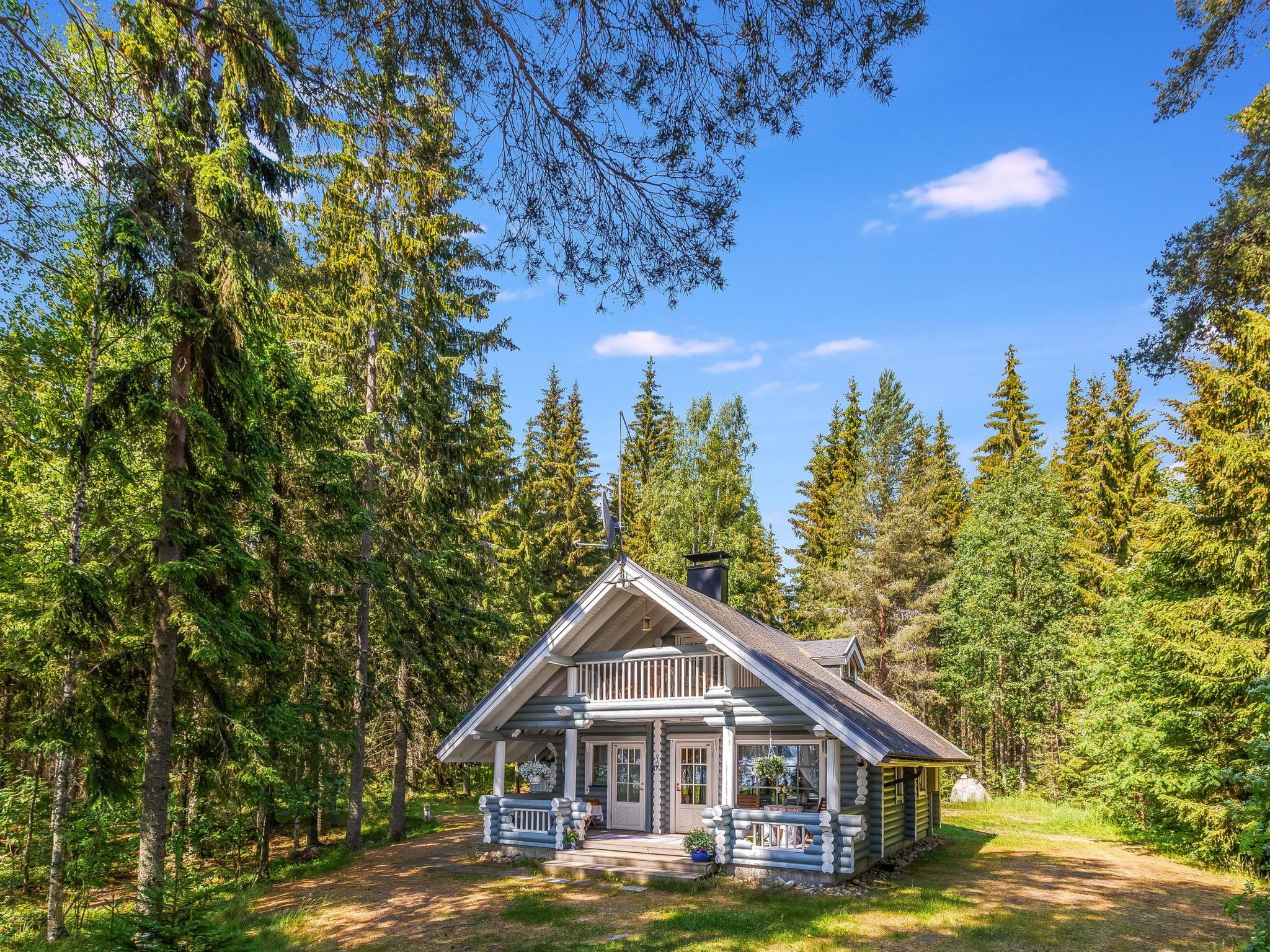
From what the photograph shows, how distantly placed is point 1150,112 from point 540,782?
15.4 m

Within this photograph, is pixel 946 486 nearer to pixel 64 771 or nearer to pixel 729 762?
pixel 729 762

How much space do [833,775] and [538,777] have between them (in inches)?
280

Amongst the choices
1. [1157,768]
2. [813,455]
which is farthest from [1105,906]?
[813,455]

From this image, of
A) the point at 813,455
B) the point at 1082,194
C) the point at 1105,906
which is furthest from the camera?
the point at 813,455

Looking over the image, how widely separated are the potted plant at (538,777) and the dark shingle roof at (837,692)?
17.0 feet

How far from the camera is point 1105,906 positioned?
10531 mm

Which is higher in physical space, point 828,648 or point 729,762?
point 828,648

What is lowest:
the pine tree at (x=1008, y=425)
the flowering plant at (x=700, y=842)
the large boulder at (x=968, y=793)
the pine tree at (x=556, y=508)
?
the large boulder at (x=968, y=793)

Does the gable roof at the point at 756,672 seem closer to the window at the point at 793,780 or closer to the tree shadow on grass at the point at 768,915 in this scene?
the window at the point at 793,780

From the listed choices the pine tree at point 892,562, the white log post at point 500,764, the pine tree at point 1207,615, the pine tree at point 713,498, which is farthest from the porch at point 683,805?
the pine tree at point 892,562

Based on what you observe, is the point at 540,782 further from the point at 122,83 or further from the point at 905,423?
the point at 905,423

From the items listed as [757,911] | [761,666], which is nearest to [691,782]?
[761,666]

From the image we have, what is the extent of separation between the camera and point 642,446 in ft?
128

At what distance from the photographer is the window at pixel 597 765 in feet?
50.6
